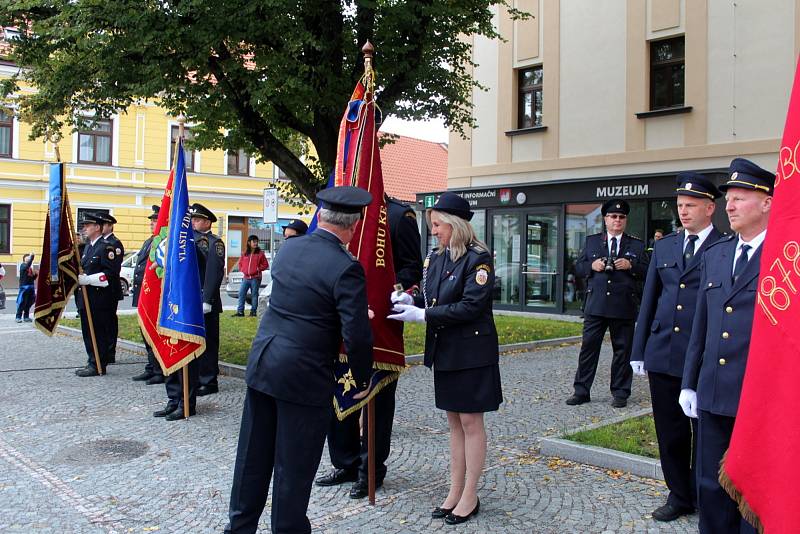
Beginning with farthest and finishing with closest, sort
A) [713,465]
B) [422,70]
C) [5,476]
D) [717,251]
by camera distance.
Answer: [422,70], [5,476], [717,251], [713,465]

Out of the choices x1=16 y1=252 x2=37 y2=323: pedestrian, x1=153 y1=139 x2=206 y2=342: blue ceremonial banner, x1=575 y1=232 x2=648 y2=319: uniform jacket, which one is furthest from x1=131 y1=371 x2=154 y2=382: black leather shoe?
x1=16 y1=252 x2=37 y2=323: pedestrian

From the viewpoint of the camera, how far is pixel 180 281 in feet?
23.9

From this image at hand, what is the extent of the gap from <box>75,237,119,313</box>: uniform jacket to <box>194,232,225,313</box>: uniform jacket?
212 centimetres

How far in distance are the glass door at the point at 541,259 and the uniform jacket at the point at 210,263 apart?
11326 millimetres

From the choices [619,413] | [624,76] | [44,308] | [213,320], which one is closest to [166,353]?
[213,320]

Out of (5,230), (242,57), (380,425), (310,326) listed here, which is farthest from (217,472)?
(5,230)

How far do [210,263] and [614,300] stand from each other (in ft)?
14.7

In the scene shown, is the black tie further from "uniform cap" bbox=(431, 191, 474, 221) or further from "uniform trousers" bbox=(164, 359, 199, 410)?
"uniform trousers" bbox=(164, 359, 199, 410)

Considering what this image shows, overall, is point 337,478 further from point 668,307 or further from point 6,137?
point 6,137

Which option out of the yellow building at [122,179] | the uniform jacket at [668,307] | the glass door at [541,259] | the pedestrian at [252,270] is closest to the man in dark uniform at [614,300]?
the uniform jacket at [668,307]

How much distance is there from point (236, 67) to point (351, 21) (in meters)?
1.86

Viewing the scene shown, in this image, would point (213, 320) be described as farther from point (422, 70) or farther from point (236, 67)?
point (422, 70)

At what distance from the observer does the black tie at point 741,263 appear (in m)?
3.34

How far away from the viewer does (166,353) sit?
713 cm
